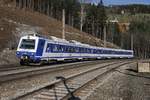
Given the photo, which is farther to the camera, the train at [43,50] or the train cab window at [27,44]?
the train cab window at [27,44]

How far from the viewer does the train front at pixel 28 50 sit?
35219 mm

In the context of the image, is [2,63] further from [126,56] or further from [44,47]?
[126,56]

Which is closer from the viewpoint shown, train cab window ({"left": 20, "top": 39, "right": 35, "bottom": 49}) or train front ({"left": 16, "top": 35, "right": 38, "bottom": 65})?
train front ({"left": 16, "top": 35, "right": 38, "bottom": 65})

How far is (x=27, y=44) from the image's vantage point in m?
36.0

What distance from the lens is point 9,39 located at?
180 feet

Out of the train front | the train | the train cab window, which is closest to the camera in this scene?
the train front

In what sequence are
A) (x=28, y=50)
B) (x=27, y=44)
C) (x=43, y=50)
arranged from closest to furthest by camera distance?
1. (x=28, y=50)
2. (x=27, y=44)
3. (x=43, y=50)

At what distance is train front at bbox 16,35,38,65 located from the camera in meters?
35.2

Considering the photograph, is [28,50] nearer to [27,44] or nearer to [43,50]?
[27,44]

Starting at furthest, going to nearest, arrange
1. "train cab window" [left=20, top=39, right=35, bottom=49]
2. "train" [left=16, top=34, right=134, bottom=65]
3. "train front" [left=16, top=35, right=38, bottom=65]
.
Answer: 1. "train cab window" [left=20, top=39, right=35, bottom=49]
2. "train" [left=16, top=34, right=134, bottom=65]
3. "train front" [left=16, top=35, right=38, bottom=65]

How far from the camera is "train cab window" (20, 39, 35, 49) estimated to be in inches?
1405

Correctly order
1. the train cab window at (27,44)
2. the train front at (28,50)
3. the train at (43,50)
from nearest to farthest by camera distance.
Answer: the train front at (28,50), the train at (43,50), the train cab window at (27,44)

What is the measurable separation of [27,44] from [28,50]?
28.6 inches

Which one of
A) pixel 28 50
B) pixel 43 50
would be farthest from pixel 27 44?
pixel 43 50
